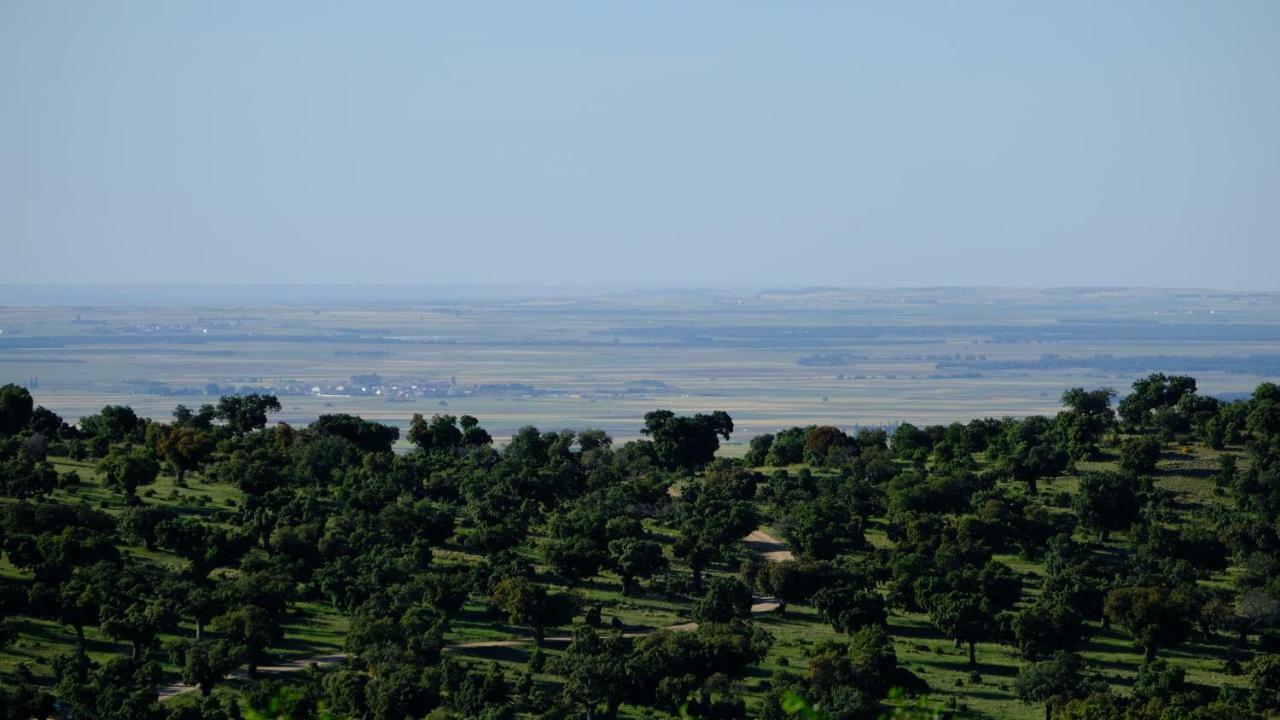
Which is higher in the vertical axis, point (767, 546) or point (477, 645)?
point (767, 546)

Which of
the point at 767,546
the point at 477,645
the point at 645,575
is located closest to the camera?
the point at 477,645

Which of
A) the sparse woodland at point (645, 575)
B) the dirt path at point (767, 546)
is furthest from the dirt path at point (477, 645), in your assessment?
the sparse woodland at point (645, 575)

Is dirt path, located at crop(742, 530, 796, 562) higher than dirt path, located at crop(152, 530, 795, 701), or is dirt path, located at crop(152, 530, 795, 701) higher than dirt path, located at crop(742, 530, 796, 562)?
dirt path, located at crop(742, 530, 796, 562)

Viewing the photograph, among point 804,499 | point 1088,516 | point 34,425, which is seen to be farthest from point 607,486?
point 34,425

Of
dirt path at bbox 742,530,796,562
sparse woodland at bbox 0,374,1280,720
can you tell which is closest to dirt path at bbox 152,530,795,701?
dirt path at bbox 742,530,796,562

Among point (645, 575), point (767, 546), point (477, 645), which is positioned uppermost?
point (645, 575)

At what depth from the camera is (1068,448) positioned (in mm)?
89875

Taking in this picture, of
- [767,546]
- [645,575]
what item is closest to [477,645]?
[645,575]

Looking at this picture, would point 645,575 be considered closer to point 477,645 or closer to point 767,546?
point 767,546

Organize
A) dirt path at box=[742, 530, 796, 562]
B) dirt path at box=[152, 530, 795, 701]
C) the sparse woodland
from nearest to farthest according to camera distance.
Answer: the sparse woodland
dirt path at box=[152, 530, 795, 701]
dirt path at box=[742, 530, 796, 562]

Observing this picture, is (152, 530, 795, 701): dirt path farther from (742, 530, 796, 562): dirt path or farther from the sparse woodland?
the sparse woodland

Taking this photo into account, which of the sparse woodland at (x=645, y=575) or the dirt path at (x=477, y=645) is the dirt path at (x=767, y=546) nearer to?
the dirt path at (x=477, y=645)

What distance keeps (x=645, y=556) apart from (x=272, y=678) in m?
18.2

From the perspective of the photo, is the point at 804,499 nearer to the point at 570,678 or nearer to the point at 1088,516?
the point at 1088,516
